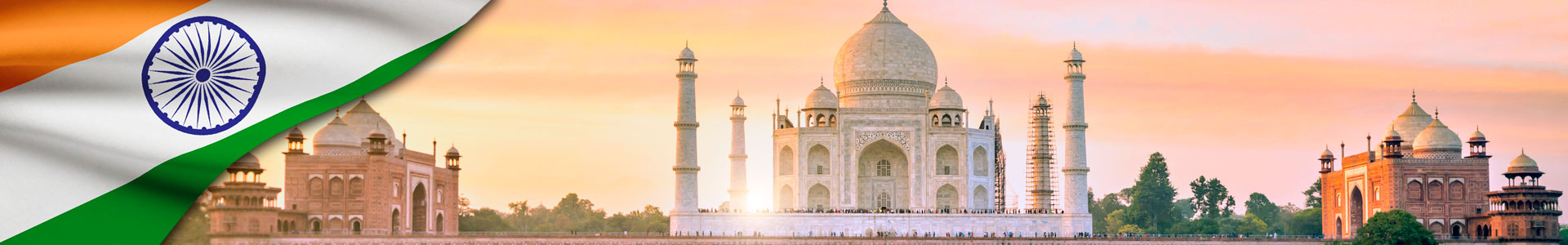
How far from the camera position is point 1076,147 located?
49.8 metres

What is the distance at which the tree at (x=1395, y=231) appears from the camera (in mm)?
42531

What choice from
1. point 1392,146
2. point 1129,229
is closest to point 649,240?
point 1392,146

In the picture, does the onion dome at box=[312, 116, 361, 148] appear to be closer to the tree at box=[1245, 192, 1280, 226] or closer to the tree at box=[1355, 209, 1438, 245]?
the tree at box=[1355, 209, 1438, 245]

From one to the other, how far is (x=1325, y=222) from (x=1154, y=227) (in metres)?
13.3

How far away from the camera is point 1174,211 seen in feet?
234

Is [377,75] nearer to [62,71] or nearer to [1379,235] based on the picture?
[62,71]

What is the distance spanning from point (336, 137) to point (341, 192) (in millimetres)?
2289

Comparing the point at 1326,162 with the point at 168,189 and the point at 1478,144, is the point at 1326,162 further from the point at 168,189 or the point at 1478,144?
the point at 168,189

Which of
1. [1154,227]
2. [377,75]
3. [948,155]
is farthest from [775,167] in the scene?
[377,75]

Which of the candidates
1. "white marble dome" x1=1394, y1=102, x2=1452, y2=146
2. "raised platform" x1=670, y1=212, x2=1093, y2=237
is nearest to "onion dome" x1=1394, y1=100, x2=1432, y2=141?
"white marble dome" x1=1394, y1=102, x2=1452, y2=146

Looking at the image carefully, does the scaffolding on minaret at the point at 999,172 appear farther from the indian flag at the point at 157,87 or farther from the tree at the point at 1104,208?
the indian flag at the point at 157,87

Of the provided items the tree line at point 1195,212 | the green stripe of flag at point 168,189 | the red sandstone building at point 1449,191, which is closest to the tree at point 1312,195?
the tree line at point 1195,212

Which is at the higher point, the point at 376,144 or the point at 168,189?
the point at 376,144

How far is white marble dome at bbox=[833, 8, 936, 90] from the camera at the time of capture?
52.7m
